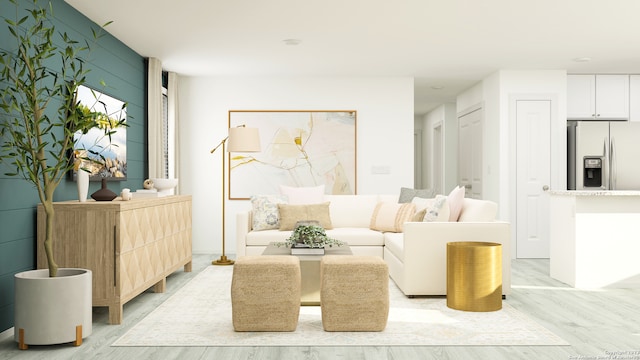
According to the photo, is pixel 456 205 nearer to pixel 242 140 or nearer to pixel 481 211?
pixel 481 211

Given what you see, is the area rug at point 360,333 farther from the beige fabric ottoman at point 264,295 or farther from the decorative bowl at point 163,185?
the decorative bowl at point 163,185

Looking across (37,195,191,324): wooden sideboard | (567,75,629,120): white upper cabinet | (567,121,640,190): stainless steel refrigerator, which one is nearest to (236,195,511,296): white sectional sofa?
(37,195,191,324): wooden sideboard

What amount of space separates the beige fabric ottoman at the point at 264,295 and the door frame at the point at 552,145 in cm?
459

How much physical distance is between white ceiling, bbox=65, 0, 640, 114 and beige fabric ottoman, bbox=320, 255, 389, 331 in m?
2.13

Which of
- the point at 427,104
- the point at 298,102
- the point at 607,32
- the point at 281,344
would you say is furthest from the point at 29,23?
the point at 427,104

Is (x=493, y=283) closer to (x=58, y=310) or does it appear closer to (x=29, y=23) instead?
(x=58, y=310)

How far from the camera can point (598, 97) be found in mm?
7715

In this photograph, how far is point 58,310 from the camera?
3408 millimetres

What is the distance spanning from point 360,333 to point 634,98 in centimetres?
595

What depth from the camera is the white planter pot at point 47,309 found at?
3373mm

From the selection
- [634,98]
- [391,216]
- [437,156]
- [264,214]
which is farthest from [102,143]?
[437,156]

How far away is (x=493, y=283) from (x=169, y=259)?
113 inches

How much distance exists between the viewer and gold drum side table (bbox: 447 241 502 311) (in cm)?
428

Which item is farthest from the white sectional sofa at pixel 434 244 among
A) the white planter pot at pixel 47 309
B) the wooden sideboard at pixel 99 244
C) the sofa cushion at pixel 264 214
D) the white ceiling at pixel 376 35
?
the white planter pot at pixel 47 309
